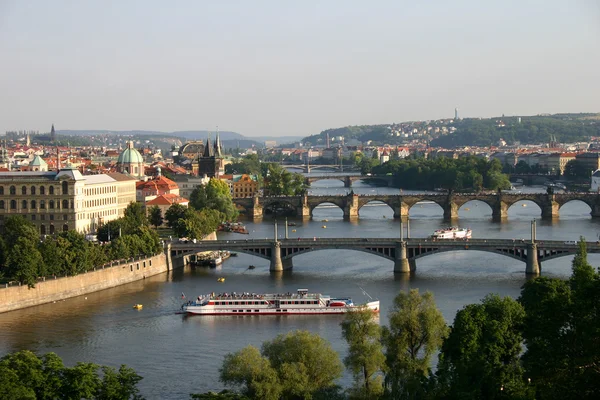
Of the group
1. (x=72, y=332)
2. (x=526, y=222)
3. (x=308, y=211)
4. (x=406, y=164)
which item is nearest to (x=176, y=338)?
(x=72, y=332)

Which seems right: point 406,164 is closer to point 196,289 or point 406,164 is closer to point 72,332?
point 196,289

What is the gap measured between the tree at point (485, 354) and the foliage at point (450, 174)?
59.3 meters

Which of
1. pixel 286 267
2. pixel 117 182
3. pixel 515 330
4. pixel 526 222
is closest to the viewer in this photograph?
pixel 515 330

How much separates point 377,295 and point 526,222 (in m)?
29.2

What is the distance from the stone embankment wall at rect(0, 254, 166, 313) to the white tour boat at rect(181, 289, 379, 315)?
4372mm

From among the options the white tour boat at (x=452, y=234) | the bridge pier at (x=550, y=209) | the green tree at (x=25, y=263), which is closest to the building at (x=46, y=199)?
the green tree at (x=25, y=263)

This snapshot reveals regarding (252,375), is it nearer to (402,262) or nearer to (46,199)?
(402,262)

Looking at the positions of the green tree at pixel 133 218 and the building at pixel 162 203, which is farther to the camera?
the building at pixel 162 203

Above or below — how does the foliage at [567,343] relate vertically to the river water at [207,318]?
above

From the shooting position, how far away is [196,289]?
39.1 meters

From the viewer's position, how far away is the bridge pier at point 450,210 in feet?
223

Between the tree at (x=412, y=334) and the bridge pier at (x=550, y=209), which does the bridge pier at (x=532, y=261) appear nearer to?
the tree at (x=412, y=334)

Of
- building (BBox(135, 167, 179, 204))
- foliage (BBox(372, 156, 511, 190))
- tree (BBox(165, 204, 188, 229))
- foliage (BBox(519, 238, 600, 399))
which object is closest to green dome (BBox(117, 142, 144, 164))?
building (BBox(135, 167, 179, 204))

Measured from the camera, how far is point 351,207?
231ft
